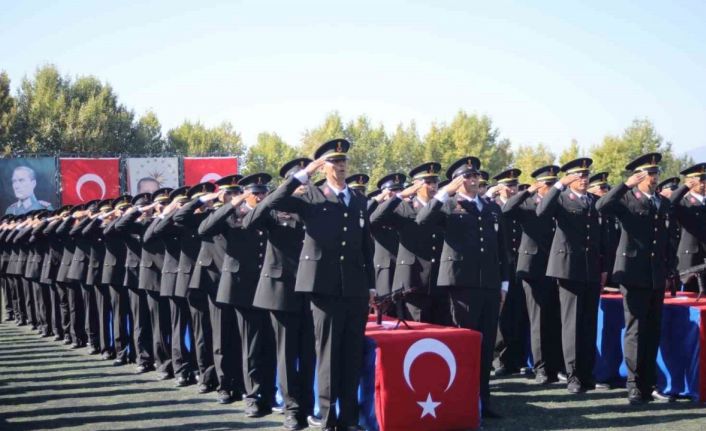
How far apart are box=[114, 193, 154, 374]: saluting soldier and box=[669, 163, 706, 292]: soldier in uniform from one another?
6.29 metres

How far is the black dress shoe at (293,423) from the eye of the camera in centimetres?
695

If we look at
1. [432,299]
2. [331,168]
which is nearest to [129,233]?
[432,299]

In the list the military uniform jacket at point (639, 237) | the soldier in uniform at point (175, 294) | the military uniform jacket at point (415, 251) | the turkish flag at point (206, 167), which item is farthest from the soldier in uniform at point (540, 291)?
the turkish flag at point (206, 167)

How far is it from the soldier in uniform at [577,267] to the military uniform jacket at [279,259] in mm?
2677

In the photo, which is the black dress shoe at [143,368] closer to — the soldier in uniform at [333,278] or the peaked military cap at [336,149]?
the soldier in uniform at [333,278]

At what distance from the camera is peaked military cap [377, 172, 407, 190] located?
10.2m

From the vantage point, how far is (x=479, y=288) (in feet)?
24.4

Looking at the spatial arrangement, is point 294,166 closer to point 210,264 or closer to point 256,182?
point 256,182

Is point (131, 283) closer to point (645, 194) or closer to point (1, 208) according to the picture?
point (645, 194)

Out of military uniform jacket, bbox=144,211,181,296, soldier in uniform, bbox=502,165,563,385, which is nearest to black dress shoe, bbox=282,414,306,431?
military uniform jacket, bbox=144,211,181,296

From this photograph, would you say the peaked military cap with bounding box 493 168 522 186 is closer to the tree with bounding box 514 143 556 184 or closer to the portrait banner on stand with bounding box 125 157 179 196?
the portrait banner on stand with bounding box 125 157 179 196

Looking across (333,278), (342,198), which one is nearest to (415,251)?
(342,198)

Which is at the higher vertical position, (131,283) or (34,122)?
(34,122)

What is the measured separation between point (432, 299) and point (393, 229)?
108 cm
